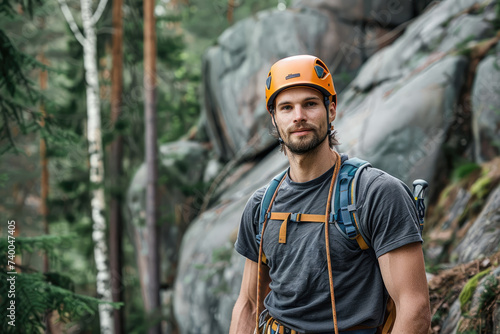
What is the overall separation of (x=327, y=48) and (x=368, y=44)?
1208 mm

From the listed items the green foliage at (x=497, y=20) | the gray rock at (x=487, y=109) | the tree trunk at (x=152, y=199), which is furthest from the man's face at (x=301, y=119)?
the tree trunk at (x=152, y=199)

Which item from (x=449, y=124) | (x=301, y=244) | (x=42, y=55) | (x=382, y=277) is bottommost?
(x=382, y=277)

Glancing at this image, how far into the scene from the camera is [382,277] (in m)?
2.48

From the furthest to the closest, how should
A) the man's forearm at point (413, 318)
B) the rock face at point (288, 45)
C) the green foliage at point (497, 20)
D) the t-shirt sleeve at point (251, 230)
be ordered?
the rock face at point (288, 45), the green foliage at point (497, 20), the t-shirt sleeve at point (251, 230), the man's forearm at point (413, 318)

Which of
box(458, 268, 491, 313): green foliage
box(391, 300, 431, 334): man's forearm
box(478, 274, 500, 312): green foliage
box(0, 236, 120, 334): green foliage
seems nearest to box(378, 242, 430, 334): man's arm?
box(391, 300, 431, 334): man's forearm

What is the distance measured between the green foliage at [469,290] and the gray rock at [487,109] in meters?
3.77

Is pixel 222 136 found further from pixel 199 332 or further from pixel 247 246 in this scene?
pixel 247 246

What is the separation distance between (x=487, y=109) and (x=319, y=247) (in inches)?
250

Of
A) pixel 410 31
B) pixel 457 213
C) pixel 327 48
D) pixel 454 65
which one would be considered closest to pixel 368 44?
pixel 327 48

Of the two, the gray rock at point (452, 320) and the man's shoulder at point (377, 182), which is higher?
the man's shoulder at point (377, 182)

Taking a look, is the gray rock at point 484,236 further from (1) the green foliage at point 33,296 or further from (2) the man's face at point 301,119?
(1) the green foliage at point 33,296

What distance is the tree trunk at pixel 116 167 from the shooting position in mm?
14000

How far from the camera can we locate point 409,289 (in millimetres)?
2344

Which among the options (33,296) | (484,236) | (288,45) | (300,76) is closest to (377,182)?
(300,76)
